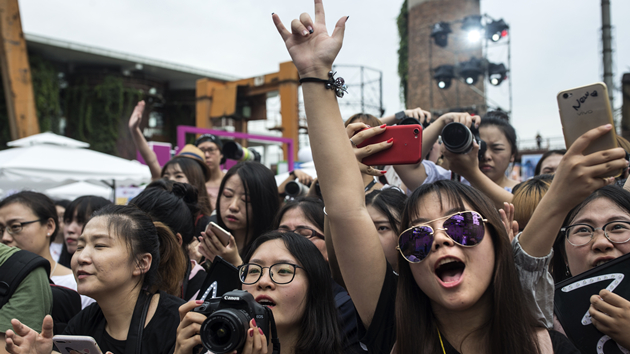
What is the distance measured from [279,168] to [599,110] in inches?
366

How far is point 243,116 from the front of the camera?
1458 cm

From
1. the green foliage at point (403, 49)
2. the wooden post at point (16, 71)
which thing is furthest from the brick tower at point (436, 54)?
the wooden post at point (16, 71)

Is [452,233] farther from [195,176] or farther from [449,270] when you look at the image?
[195,176]

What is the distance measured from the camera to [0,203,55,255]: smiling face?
2.80m

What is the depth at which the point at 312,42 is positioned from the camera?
4.94 feet

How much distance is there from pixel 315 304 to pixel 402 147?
76 cm

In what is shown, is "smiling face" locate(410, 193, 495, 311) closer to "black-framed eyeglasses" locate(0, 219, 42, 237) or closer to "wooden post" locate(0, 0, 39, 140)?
"black-framed eyeglasses" locate(0, 219, 42, 237)

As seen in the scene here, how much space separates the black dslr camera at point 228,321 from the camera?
1.26 metres

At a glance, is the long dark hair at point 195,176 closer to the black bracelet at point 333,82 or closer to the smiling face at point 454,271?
the black bracelet at point 333,82

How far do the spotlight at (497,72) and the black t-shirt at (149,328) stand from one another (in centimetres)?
1345

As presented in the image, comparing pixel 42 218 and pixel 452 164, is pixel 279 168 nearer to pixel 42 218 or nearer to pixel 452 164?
pixel 42 218

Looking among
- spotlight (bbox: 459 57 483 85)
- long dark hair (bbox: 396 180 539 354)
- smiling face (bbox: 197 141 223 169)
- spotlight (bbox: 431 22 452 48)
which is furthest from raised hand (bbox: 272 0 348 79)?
spotlight (bbox: 431 22 452 48)

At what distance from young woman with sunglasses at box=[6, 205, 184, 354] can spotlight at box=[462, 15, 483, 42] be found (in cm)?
1420

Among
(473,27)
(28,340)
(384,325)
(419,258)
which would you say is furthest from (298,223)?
(473,27)
